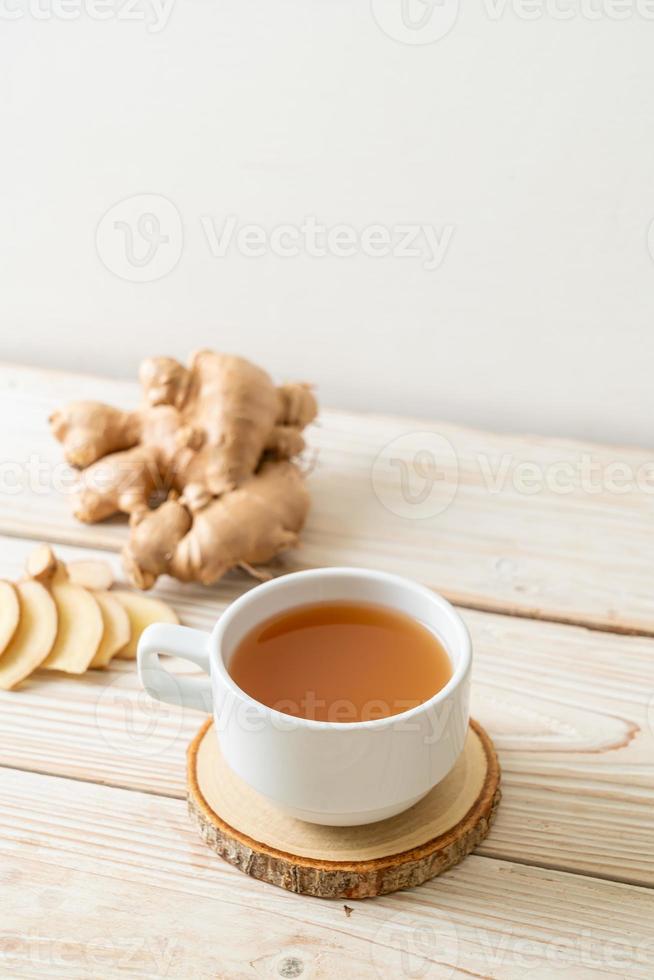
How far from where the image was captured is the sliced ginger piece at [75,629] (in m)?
0.70

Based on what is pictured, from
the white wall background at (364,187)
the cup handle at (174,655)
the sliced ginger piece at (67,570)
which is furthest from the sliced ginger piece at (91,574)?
the white wall background at (364,187)

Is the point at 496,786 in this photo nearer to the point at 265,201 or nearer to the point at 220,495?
the point at 220,495

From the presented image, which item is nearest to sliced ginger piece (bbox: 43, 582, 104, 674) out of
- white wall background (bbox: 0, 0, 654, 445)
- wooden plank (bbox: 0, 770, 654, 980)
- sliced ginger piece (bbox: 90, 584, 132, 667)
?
sliced ginger piece (bbox: 90, 584, 132, 667)

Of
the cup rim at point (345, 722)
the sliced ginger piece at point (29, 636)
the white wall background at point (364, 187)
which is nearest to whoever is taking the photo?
the cup rim at point (345, 722)

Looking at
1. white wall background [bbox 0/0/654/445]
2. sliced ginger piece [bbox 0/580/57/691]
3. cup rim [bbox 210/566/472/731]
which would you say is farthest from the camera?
white wall background [bbox 0/0/654/445]

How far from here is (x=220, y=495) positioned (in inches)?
32.5

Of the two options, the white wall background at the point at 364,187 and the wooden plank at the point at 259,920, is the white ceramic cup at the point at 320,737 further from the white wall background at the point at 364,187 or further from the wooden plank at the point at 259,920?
the white wall background at the point at 364,187

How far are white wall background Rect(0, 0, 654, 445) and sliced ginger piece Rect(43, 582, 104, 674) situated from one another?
0.43 metres

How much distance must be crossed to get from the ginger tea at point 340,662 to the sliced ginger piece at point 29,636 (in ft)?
0.63

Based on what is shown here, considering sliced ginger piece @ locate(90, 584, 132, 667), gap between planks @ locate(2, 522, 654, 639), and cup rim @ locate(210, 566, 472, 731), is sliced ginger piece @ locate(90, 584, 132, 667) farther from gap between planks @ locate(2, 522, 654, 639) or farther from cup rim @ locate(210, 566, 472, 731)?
cup rim @ locate(210, 566, 472, 731)

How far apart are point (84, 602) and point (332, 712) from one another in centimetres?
27

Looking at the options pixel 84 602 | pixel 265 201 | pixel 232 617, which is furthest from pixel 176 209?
pixel 232 617

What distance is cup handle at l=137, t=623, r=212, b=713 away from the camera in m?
0.56

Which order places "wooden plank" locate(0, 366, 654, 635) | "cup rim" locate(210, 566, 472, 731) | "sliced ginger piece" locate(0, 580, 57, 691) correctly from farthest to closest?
1. "wooden plank" locate(0, 366, 654, 635)
2. "sliced ginger piece" locate(0, 580, 57, 691)
3. "cup rim" locate(210, 566, 472, 731)
